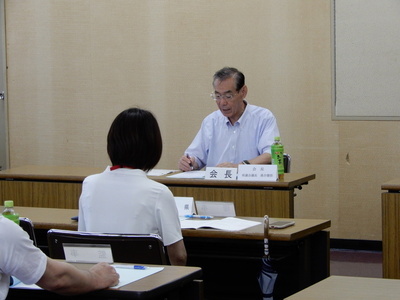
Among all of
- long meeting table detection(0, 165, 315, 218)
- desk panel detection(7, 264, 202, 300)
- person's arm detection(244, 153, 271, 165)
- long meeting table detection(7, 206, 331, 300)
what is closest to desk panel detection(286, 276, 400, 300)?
desk panel detection(7, 264, 202, 300)

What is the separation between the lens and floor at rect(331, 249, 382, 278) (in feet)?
18.9

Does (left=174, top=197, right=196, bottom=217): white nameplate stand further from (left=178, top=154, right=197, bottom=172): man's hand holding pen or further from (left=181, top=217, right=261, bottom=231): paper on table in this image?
(left=178, top=154, right=197, bottom=172): man's hand holding pen

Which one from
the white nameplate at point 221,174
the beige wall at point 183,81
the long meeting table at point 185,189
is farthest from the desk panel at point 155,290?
the beige wall at point 183,81

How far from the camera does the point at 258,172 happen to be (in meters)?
4.83

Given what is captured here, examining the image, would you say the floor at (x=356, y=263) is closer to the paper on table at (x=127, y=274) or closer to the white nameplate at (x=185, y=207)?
the white nameplate at (x=185, y=207)

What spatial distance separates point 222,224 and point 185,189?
136 centimetres

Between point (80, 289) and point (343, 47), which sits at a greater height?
point (343, 47)

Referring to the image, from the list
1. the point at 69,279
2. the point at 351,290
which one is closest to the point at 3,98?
the point at 69,279

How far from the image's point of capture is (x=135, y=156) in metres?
3.12

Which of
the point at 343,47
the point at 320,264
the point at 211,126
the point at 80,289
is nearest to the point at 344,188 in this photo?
the point at 343,47

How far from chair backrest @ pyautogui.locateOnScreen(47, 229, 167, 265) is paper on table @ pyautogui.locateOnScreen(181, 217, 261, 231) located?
28.0 inches

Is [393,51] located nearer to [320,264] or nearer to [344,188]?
[344,188]

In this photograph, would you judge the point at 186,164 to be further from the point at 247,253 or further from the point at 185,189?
the point at 247,253

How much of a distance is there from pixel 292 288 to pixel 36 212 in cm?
140
